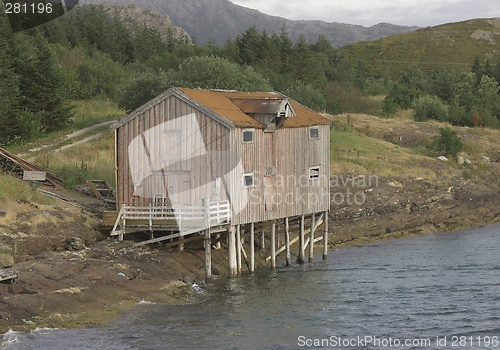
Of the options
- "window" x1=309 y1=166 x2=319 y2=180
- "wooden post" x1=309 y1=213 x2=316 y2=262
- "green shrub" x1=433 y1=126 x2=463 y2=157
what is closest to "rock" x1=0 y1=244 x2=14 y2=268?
"window" x1=309 y1=166 x2=319 y2=180

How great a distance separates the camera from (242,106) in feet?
137

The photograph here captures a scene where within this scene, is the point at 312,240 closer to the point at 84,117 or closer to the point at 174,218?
the point at 174,218

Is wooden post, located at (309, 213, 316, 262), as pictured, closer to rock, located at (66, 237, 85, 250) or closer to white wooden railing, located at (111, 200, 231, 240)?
white wooden railing, located at (111, 200, 231, 240)

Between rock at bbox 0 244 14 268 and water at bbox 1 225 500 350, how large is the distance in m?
5.01

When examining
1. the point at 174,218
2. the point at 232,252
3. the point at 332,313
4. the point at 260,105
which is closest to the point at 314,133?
the point at 260,105

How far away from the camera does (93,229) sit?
38.8m

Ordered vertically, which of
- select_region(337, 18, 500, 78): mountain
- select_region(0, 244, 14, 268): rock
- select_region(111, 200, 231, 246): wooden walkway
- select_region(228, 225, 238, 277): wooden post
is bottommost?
select_region(228, 225, 238, 277): wooden post

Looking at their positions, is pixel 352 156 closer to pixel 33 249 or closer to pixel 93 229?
pixel 93 229

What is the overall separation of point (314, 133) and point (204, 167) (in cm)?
821

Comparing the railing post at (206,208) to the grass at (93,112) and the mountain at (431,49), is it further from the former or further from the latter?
the mountain at (431,49)

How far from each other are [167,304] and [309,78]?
7946 centimetres

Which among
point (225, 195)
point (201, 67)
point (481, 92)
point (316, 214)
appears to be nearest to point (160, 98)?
point (225, 195)

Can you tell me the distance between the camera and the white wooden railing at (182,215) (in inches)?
1446

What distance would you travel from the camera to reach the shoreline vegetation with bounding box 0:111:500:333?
3047cm
